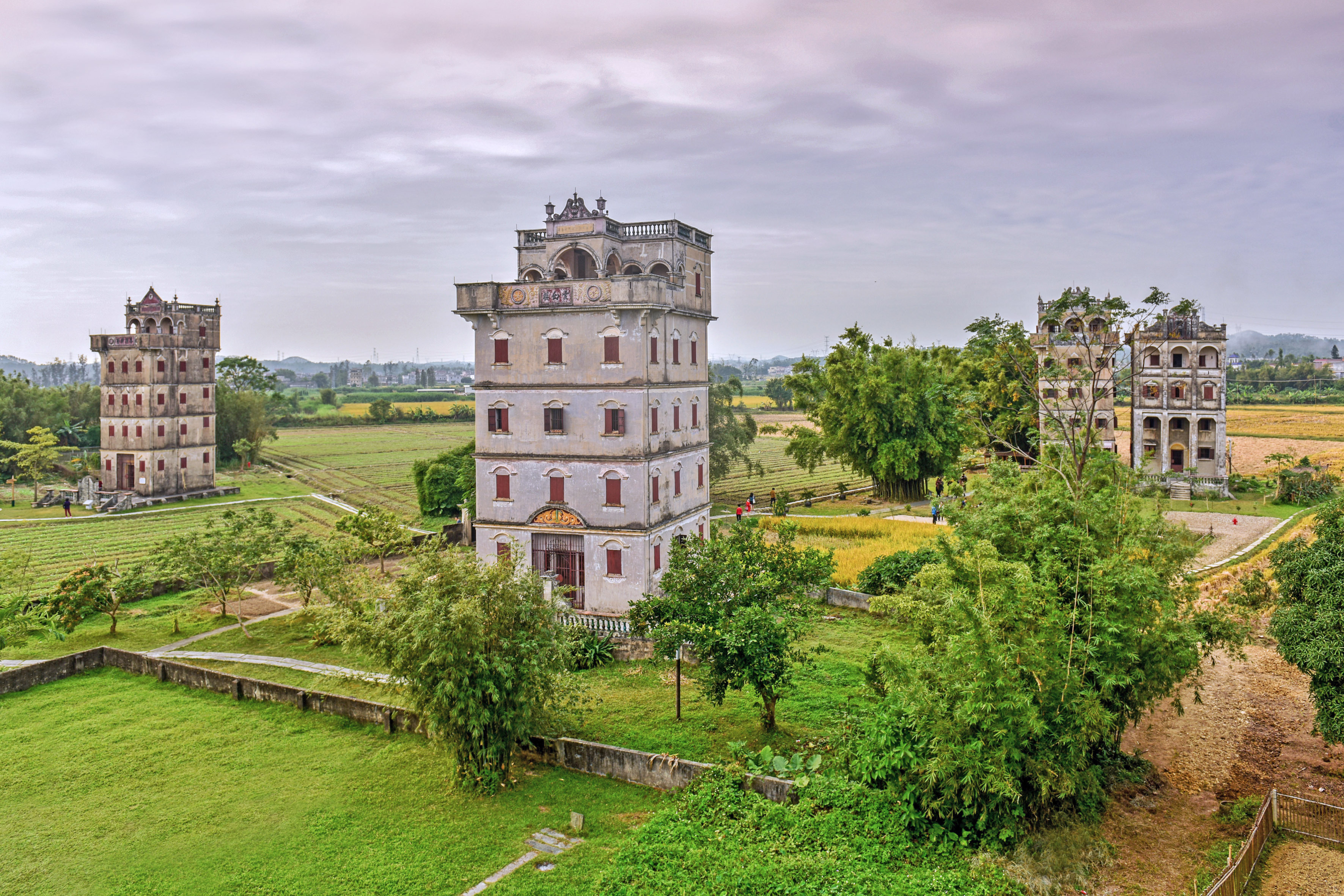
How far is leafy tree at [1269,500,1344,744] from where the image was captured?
65.9 feet

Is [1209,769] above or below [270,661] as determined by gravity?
below

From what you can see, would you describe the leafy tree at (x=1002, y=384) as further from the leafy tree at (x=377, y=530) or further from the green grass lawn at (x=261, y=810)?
the leafy tree at (x=377, y=530)

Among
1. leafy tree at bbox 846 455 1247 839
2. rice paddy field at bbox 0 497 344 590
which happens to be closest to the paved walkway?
rice paddy field at bbox 0 497 344 590

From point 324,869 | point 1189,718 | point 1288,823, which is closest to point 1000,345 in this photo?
point 1189,718

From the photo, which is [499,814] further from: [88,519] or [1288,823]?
[88,519]

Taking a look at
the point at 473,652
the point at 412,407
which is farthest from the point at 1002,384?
the point at 412,407

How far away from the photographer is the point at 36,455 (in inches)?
2933

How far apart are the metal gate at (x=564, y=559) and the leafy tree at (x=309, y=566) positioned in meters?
7.65

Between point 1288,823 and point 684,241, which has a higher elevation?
point 684,241

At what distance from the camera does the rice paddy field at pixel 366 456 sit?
78.0 m

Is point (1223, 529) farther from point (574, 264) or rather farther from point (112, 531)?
point (112, 531)

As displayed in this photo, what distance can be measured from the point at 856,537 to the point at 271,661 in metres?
32.3

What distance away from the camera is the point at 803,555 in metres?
27.2

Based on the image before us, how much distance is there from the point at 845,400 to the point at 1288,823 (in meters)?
46.3
